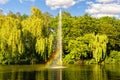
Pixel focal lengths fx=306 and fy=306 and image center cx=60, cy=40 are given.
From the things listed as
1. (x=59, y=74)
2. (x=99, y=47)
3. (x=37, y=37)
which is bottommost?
(x=59, y=74)

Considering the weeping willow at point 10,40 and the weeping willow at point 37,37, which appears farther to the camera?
the weeping willow at point 37,37

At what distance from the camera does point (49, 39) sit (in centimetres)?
5041

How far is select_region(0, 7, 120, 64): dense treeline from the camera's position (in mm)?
47031

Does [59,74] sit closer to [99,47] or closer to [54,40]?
[54,40]

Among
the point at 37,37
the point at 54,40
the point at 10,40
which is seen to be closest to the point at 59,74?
the point at 10,40

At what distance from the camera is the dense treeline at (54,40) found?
47.0m

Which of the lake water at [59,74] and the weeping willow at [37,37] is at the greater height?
the weeping willow at [37,37]

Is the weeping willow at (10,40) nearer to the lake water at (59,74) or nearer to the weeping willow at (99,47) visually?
the lake water at (59,74)

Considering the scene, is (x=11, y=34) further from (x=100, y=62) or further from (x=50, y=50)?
(x=100, y=62)

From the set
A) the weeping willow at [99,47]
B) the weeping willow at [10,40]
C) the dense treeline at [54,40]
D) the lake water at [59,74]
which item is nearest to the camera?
the lake water at [59,74]

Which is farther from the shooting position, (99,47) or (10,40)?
(99,47)

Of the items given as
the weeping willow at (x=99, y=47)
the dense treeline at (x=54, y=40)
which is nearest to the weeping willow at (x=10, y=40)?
the dense treeline at (x=54, y=40)

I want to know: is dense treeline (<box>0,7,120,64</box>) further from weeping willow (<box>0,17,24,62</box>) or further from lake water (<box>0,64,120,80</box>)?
lake water (<box>0,64,120,80</box>)

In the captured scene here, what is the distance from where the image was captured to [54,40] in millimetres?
53719
